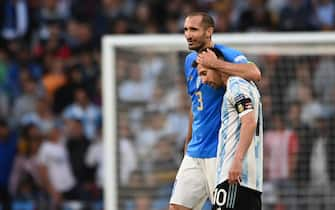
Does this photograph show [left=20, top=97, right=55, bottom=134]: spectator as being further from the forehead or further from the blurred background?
the forehead

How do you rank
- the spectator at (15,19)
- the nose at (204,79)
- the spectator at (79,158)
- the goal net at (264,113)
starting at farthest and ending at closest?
the spectator at (15,19)
the spectator at (79,158)
the goal net at (264,113)
the nose at (204,79)

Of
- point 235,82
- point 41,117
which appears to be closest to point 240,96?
point 235,82

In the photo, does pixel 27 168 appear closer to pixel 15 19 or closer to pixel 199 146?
pixel 15 19

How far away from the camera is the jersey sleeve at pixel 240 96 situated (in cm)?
671

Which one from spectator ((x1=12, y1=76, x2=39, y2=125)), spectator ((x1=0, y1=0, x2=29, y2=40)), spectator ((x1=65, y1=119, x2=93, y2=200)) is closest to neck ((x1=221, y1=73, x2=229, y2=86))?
spectator ((x1=65, y1=119, x2=93, y2=200))

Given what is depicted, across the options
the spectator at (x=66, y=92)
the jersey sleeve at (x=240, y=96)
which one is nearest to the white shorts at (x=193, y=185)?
the jersey sleeve at (x=240, y=96)

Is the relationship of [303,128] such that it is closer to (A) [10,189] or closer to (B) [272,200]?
(B) [272,200]

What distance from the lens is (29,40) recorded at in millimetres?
15867

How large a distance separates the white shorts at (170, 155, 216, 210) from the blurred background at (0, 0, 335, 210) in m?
3.65

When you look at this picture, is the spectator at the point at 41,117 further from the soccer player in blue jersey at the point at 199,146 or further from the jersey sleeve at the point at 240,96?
the jersey sleeve at the point at 240,96

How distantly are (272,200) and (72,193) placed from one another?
277cm

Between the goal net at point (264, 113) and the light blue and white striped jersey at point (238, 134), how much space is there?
430 cm

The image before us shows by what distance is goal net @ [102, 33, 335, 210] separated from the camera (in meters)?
11.2

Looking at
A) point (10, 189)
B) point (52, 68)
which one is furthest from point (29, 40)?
point (10, 189)
